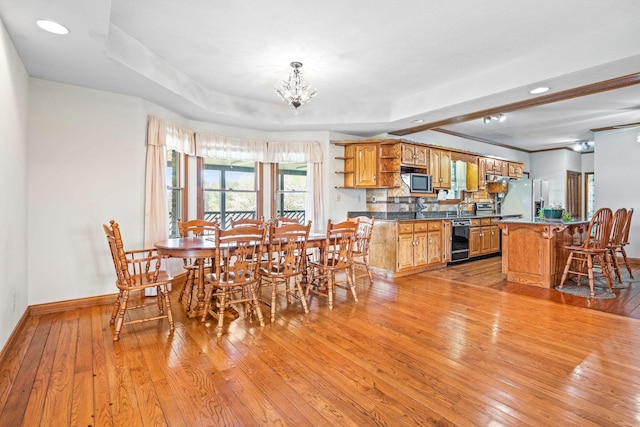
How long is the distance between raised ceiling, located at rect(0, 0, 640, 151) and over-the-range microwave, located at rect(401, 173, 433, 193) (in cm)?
119

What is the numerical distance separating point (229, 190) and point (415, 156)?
326 centimetres

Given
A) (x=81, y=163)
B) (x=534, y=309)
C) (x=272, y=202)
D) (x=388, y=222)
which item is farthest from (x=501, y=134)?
(x=81, y=163)

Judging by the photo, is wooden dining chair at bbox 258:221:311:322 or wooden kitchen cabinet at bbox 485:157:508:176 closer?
wooden dining chair at bbox 258:221:311:322

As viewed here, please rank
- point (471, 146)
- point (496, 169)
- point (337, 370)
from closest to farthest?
point (337, 370) < point (471, 146) < point (496, 169)

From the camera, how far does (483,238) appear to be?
6.64 m

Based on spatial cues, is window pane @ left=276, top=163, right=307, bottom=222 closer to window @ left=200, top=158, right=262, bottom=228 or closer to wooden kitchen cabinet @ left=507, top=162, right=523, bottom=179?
window @ left=200, top=158, right=262, bottom=228

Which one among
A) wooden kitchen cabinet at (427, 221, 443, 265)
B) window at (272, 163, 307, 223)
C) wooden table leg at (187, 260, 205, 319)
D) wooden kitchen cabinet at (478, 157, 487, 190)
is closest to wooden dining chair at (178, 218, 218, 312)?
wooden table leg at (187, 260, 205, 319)

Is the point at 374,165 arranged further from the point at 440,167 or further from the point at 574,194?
the point at 574,194

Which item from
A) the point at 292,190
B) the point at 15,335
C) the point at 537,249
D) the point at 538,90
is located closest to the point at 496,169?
the point at 537,249

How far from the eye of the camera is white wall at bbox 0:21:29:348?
2426mm

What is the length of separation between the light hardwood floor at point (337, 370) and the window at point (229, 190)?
214 centimetres

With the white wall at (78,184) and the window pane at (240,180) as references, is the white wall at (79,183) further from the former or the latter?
the window pane at (240,180)

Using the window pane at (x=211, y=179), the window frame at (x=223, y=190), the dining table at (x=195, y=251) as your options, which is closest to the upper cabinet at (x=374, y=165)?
the window frame at (x=223, y=190)

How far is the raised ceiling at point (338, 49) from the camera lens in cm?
256
